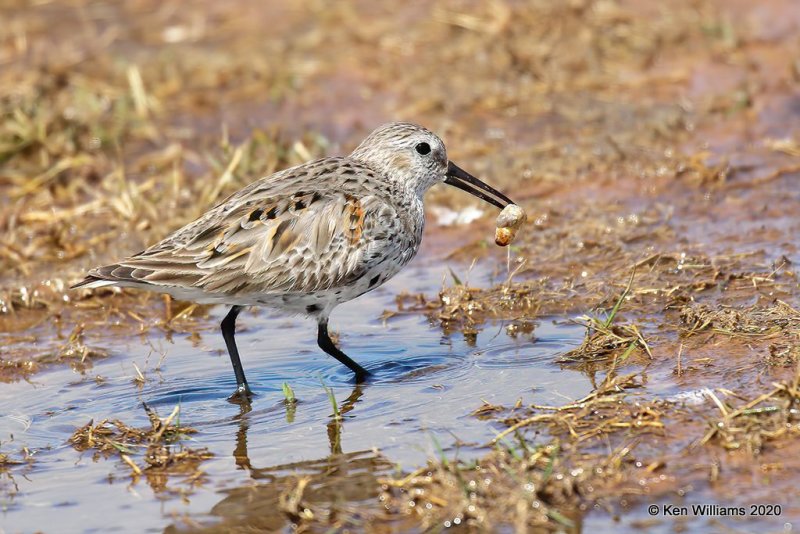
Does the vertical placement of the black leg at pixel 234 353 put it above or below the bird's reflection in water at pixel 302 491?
above

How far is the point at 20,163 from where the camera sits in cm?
1202

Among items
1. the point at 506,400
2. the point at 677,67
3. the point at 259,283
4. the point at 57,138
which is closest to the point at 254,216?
the point at 259,283

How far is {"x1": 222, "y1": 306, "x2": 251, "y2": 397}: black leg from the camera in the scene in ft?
25.9

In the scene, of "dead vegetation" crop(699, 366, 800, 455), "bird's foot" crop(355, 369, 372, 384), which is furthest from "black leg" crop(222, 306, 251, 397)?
"dead vegetation" crop(699, 366, 800, 455)

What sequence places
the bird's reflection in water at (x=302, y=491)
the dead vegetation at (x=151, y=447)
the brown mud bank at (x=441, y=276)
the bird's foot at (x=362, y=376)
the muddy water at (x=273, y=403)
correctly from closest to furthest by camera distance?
the bird's reflection in water at (x=302, y=491)
the brown mud bank at (x=441, y=276)
the muddy water at (x=273, y=403)
the dead vegetation at (x=151, y=447)
the bird's foot at (x=362, y=376)

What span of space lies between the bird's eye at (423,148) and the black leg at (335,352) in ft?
4.59

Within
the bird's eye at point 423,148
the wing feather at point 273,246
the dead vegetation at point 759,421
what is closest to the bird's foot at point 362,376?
the wing feather at point 273,246

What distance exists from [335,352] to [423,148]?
159 cm

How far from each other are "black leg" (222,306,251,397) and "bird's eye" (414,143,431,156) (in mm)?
1657

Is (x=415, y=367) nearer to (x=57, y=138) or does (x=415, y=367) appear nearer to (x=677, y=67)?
(x=57, y=138)

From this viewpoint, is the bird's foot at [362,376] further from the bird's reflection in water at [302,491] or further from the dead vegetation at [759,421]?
the dead vegetation at [759,421]

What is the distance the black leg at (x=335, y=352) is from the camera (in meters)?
8.10

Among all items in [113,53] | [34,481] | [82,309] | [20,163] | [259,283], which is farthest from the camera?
[113,53]

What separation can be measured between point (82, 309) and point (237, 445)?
3.19 meters
